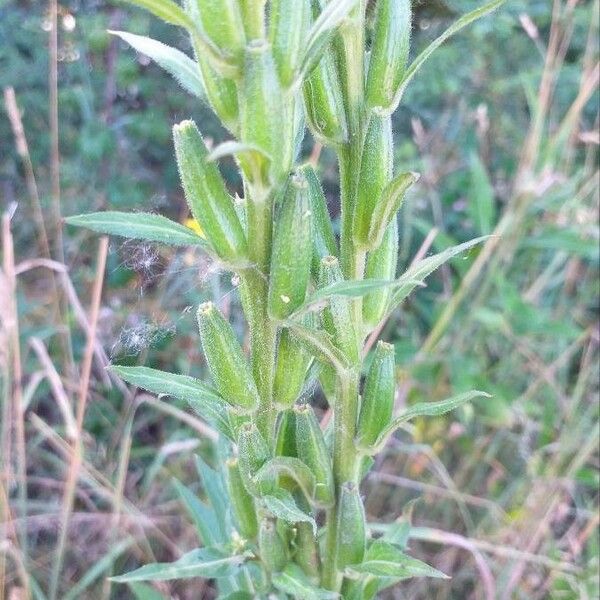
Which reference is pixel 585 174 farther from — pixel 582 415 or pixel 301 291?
pixel 301 291

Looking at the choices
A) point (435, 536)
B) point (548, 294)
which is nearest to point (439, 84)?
point (548, 294)

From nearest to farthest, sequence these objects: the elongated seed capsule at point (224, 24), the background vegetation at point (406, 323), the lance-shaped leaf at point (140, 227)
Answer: the elongated seed capsule at point (224, 24), the lance-shaped leaf at point (140, 227), the background vegetation at point (406, 323)

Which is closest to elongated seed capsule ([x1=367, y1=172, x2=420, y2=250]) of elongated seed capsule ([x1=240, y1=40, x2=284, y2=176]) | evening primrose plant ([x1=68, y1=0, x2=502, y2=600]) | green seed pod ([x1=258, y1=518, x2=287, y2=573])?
evening primrose plant ([x1=68, y1=0, x2=502, y2=600])

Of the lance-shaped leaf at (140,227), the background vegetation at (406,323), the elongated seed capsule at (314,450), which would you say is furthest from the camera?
the background vegetation at (406,323)

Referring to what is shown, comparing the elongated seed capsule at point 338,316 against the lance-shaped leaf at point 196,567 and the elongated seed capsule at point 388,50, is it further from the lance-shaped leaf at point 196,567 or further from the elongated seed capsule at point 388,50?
the lance-shaped leaf at point 196,567

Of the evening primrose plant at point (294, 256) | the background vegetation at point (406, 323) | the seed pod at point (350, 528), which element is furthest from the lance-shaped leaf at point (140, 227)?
the background vegetation at point (406, 323)

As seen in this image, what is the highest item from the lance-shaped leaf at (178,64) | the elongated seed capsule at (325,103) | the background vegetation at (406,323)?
the lance-shaped leaf at (178,64)

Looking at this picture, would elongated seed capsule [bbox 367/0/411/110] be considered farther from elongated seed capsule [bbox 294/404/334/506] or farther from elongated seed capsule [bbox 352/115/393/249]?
→ elongated seed capsule [bbox 294/404/334/506]
